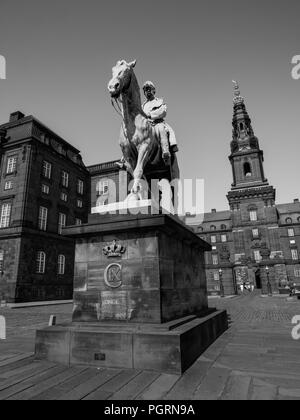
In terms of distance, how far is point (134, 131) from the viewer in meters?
5.82

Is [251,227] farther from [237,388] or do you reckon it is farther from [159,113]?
[237,388]

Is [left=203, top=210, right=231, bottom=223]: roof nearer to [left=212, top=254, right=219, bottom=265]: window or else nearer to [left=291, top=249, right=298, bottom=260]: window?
[left=212, top=254, right=219, bottom=265]: window

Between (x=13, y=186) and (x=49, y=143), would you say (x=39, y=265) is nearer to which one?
(x=13, y=186)

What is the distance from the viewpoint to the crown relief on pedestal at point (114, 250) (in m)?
4.72

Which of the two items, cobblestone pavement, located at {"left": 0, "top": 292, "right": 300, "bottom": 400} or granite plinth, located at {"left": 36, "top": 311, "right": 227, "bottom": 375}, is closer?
cobblestone pavement, located at {"left": 0, "top": 292, "right": 300, "bottom": 400}

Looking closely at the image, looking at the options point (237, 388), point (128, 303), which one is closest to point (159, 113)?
point (128, 303)

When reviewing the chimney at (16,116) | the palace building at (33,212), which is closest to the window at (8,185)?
the palace building at (33,212)

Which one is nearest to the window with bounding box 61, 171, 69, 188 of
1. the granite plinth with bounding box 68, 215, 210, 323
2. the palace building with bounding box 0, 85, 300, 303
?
the palace building with bounding box 0, 85, 300, 303

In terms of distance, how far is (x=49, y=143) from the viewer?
113ft

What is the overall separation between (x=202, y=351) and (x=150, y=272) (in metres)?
1.84

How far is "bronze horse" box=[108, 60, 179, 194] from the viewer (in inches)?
211

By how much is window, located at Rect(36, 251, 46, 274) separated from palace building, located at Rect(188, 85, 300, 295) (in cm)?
3104

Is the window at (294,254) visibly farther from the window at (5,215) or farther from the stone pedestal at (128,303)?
the stone pedestal at (128,303)

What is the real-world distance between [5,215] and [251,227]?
49501 mm
